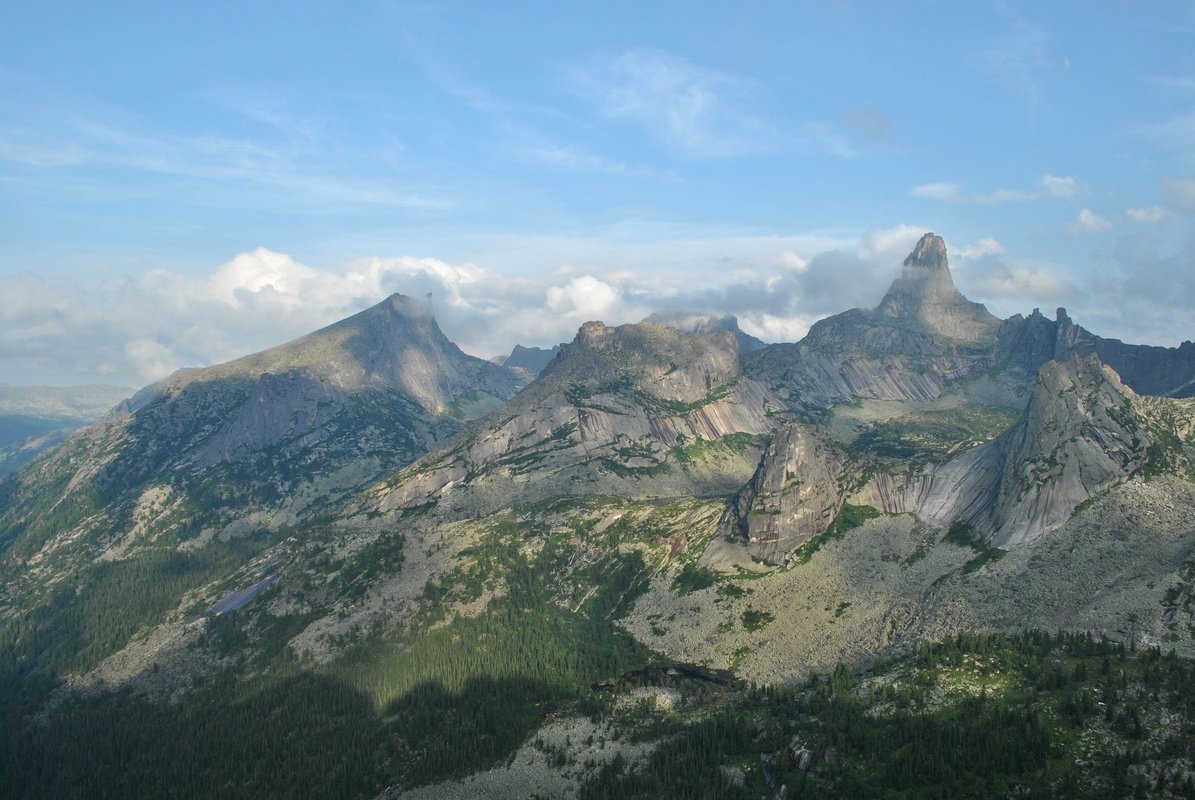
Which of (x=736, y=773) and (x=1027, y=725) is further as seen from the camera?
(x=736, y=773)

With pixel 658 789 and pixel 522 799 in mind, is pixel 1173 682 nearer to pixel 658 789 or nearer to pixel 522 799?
pixel 658 789

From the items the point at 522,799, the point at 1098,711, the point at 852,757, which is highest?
the point at 1098,711

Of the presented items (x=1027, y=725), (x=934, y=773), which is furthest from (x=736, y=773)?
(x=1027, y=725)

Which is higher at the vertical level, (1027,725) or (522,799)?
(1027,725)

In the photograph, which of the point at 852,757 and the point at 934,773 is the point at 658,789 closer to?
the point at 852,757

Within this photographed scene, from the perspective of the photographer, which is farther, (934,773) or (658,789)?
(658,789)

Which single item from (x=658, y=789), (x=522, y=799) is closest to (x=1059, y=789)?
(x=658, y=789)

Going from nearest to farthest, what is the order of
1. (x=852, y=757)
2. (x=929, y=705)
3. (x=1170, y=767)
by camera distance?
(x=1170, y=767)
(x=852, y=757)
(x=929, y=705)

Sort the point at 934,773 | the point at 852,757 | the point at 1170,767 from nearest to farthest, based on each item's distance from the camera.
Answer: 1. the point at 1170,767
2. the point at 934,773
3. the point at 852,757

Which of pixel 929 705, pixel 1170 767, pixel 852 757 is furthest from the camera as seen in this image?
pixel 929 705
